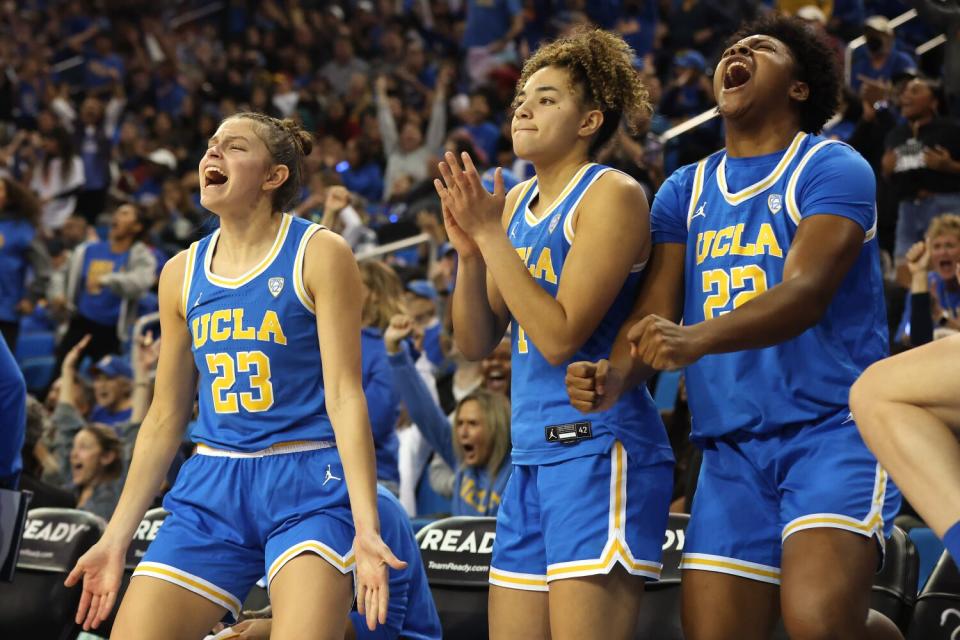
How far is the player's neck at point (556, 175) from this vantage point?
3412mm

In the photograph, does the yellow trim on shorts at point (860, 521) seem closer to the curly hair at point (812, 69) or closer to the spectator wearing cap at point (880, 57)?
the curly hair at point (812, 69)

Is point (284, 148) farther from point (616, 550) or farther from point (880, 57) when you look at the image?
point (880, 57)

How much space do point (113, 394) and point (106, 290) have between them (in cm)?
235

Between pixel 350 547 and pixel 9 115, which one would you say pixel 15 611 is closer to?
pixel 350 547

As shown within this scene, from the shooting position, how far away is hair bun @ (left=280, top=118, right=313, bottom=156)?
12.8 feet

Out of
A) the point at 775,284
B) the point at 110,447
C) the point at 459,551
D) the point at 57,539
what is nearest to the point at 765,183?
the point at 775,284

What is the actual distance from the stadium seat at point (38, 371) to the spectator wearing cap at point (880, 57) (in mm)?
6693

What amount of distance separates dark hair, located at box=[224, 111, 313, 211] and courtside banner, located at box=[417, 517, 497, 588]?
1489 mm

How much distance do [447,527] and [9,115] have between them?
41.7 feet

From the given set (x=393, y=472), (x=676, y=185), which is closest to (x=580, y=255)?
(x=676, y=185)

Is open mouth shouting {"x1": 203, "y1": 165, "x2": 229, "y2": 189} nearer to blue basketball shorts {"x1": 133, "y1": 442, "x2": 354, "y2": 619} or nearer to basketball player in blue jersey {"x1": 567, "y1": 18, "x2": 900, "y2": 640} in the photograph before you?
blue basketball shorts {"x1": 133, "y1": 442, "x2": 354, "y2": 619}

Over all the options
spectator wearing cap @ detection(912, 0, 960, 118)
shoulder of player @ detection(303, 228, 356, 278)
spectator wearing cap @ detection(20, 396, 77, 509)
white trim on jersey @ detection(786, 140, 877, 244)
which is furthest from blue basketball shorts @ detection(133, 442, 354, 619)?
spectator wearing cap @ detection(912, 0, 960, 118)

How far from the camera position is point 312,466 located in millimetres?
3514

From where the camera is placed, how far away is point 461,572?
4.68m
